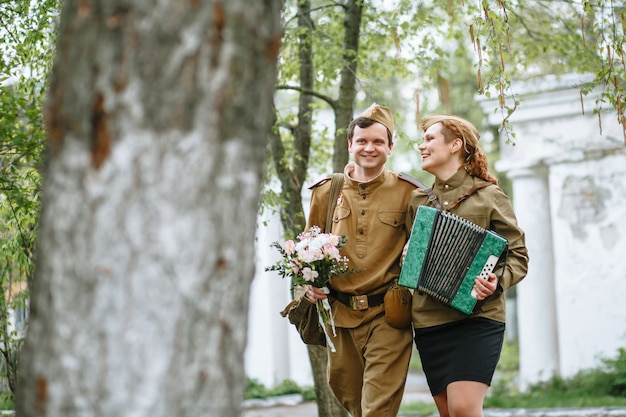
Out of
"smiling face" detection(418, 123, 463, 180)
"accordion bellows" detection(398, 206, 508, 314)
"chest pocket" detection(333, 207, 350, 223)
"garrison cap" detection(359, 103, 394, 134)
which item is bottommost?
"accordion bellows" detection(398, 206, 508, 314)

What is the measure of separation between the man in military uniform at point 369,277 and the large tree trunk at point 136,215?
259 cm

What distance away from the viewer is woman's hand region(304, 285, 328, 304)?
475cm

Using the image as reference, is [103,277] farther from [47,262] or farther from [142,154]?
[142,154]

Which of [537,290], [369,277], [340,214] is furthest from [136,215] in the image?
[537,290]

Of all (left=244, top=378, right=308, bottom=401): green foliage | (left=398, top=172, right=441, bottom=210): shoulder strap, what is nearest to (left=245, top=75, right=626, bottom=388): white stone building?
(left=244, top=378, right=308, bottom=401): green foliage

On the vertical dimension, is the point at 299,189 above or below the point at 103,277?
above

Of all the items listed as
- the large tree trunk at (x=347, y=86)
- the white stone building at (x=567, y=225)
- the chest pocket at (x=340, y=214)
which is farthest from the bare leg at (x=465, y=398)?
the white stone building at (x=567, y=225)

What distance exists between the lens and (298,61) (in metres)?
8.53

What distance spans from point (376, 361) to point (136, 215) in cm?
283

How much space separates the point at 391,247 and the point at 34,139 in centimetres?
300

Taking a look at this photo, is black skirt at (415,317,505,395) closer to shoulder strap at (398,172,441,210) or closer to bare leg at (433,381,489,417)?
bare leg at (433,381,489,417)

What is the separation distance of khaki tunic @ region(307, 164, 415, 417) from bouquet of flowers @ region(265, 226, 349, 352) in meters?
0.16

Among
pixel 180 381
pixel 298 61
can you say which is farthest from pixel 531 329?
pixel 180 381

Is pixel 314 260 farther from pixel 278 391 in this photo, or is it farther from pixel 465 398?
pixel 278 391
